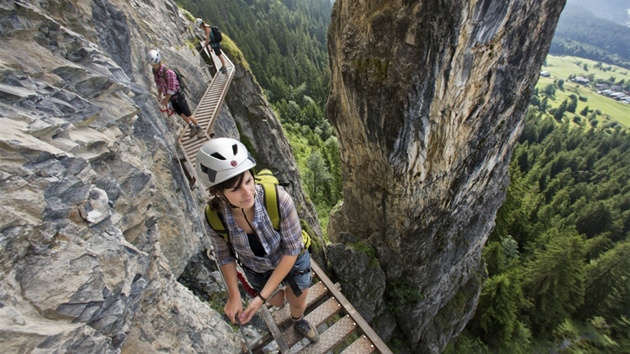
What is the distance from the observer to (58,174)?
3.49 metres

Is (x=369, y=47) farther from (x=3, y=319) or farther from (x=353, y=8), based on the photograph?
(x=3, y=319)

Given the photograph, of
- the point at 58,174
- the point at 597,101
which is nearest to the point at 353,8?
the point at 58,174

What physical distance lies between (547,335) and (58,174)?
39433 millimetres

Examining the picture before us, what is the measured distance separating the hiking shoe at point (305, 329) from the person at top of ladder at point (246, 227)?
5.66 ft

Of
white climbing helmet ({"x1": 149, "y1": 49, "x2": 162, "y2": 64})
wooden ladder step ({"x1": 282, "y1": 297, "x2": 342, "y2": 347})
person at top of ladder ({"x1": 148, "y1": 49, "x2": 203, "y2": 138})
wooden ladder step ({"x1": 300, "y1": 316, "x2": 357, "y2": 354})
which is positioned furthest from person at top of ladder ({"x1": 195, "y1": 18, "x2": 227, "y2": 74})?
wooden ladder step ({"x1": 300, "y1": 316, "x2": 357, "y2": 354})

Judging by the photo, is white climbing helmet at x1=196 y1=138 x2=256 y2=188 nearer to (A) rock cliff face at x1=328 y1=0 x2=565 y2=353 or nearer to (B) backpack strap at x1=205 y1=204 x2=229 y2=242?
(B) backpack strap at x1=205 y1=204 x2=229 y2=242

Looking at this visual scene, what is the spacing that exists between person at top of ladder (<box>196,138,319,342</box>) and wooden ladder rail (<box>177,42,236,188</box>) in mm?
3565

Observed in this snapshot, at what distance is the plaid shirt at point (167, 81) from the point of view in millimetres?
10219

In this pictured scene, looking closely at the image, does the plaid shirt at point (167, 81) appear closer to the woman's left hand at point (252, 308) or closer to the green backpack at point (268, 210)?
the green backpack at point (268, 210)

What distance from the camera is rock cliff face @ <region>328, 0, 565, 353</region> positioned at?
9.68 metres

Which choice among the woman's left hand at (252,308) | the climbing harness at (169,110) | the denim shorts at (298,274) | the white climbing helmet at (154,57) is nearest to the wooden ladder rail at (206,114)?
the climbing harness at (169,110)

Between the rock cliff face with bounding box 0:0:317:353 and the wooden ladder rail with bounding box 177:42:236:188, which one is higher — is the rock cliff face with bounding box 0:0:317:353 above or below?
above

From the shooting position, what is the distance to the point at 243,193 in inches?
140

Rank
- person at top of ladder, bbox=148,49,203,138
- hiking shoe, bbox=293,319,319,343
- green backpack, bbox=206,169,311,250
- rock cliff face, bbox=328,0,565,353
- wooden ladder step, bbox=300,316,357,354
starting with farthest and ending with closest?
1. person at top of ladder, bbox=148,49,203,138
2. rock cliff face, bbox=328,0,565,353
3. wooden ladder step, bbox=300,316,357,354
4. hiking shoe, bbox=293,319,319,343
5. green backpack, bbox=206,169,311,250
